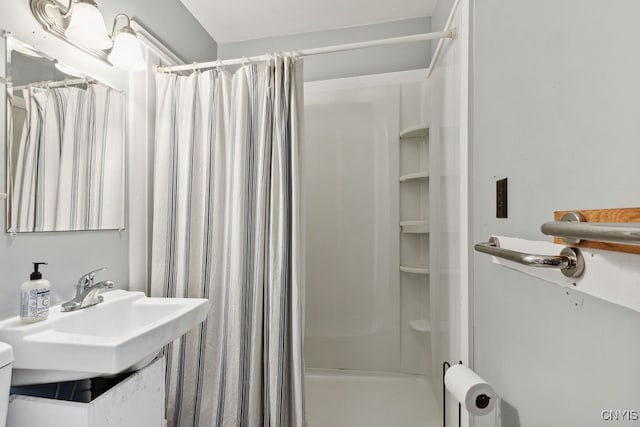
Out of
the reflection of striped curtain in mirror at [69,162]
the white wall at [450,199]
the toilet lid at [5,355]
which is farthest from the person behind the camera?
the white wall at [450,199]

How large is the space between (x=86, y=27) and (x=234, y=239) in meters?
1.05

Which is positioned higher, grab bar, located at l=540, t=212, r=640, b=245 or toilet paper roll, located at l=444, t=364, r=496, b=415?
grab bar, located at l=540, t=212, r=640, b=245

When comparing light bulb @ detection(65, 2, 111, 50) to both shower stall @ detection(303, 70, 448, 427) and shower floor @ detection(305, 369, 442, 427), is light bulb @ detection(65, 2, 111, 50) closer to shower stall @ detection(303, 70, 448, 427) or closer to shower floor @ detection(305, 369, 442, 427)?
shower stall @ detection(303, 70, 448, 427)

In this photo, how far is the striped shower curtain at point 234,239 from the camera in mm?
1462

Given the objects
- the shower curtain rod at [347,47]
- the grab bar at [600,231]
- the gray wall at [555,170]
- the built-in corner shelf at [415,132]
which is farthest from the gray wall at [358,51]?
the grab bar at [600,231]

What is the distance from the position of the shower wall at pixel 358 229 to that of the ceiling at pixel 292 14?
40 cm

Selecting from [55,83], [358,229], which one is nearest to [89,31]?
[55,83]

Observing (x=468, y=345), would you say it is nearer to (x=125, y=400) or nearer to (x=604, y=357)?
(x=604, y=357)

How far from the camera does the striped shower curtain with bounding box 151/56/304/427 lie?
4.80 feet

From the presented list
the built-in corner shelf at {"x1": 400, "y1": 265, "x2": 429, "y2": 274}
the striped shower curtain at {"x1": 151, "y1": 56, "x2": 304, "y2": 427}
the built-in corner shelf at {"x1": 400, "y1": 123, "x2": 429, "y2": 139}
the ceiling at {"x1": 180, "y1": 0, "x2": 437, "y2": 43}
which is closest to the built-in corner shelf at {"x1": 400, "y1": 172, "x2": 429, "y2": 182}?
the built-in corner shelf at {"x1": 400, "y1": 123, "x2": 429, "y2": 139}

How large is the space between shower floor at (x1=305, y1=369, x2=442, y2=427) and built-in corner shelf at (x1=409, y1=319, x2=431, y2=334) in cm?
32

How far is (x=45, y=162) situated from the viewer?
45.5 inches

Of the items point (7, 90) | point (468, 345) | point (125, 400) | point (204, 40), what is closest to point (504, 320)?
point (468, 345)

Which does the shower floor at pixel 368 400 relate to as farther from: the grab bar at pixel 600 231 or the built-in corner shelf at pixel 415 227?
the grab bar at pixel 600 231
